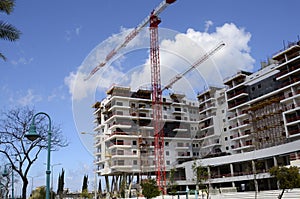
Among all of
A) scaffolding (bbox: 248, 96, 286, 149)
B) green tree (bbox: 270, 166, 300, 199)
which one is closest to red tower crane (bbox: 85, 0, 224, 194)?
scaffolding (bbox: 248, 96, 286, 149)

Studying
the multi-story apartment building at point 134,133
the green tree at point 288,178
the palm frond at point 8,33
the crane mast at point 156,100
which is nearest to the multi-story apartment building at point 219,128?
the multi-story apartment building at point 134,133

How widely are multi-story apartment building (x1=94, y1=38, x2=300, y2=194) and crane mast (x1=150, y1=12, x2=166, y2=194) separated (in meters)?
1.88

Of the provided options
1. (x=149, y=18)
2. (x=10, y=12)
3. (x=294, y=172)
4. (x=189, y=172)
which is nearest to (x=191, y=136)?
(x=189, y=172)

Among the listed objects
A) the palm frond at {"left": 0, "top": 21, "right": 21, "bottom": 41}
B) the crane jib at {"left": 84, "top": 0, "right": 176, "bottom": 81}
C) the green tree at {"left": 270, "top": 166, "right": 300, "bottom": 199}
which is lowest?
the green tree at {"left": 270, "top": 166, "right": 300, "bottom": 199}

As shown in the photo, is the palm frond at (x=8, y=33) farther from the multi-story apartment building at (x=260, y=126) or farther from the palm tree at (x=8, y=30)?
the multi-story apartment building at (x=260, y=126)

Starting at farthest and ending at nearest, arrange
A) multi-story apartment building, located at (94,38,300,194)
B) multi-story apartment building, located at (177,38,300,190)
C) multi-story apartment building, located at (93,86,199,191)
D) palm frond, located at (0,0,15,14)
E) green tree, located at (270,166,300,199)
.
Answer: multi-story apartment building, located at (93,86,199,191), multi-story apartment building, located at (94,38,300,194), multi-story apartment building, located at (177,38,300,190), green tree, located at (270,166,300,199), palm frond, located at (0,0,15,14)

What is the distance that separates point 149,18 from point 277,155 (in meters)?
39.7

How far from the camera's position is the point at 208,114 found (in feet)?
296

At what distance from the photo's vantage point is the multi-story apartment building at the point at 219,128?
62312 millimetres

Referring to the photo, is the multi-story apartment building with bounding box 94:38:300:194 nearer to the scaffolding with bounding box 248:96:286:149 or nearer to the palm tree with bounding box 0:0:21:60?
the scaffolding with bounding box 248:96:286:149

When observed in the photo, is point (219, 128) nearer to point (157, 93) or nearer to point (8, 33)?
point (157, 93)

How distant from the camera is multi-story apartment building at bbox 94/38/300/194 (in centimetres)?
6231

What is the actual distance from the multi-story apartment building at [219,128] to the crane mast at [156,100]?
73.9 inches

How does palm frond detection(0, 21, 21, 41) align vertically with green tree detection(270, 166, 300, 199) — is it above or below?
above
